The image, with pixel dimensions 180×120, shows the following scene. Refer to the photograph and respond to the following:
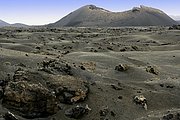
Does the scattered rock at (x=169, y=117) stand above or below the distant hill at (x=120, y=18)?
above

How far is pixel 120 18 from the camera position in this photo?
91.9 m

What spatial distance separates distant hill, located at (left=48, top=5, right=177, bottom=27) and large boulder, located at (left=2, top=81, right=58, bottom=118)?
245 ft

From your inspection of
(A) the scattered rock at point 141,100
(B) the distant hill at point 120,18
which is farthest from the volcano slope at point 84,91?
(B) the distant hill at point 120,18

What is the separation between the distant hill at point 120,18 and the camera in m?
85.5

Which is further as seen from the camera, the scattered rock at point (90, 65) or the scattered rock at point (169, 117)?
the scattered rock at point (90, 65)

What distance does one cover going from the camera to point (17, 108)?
828cm

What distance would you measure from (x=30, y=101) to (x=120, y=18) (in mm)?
84584

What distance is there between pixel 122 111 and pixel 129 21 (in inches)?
3071

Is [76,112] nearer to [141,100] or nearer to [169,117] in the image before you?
[141,100]

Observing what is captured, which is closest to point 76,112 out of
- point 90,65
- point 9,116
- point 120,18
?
point 9,116

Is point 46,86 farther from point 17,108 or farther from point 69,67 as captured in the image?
point 69,67

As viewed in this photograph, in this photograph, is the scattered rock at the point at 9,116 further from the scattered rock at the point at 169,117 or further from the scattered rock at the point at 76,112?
the scattered rock at the point at 169,117

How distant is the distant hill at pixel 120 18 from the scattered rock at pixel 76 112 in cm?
7441

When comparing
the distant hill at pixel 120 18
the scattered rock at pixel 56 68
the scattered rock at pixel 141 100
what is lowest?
the distant hill at pixel 120 18
